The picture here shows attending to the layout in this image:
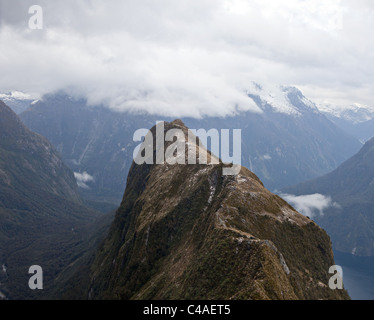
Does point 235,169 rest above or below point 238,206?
above
